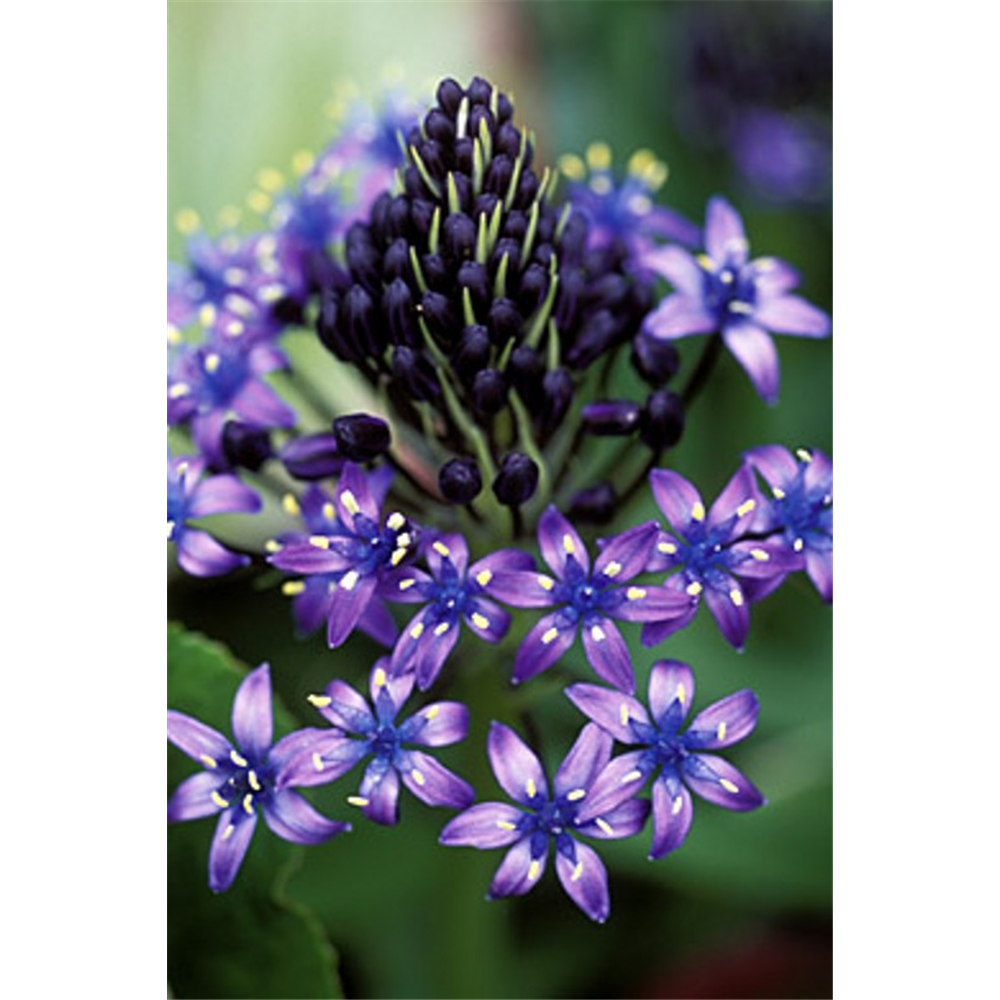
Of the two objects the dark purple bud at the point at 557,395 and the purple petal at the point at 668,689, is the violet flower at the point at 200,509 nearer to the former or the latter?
the dark purple bud at the point at 557,395

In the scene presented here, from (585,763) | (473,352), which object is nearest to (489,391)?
(473,352)

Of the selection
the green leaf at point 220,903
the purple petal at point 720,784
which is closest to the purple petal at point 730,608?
the purple petal at point 720,784

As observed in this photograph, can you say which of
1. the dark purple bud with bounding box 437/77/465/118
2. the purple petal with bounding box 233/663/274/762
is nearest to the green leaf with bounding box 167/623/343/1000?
the purple petal with bounding box 233/663/274/762

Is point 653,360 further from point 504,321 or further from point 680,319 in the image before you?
point 504,321

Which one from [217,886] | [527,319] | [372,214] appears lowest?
[217,886]

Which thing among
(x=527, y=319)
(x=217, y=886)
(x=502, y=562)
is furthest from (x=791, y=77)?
(x=217, y=886)

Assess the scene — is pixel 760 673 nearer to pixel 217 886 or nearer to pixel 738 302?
pixel 738 302
